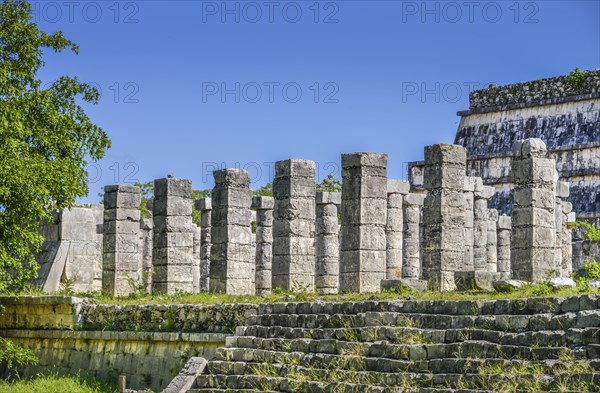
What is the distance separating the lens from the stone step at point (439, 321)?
13.7 metres

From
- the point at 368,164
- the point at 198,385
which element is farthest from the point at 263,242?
the point at 198,385

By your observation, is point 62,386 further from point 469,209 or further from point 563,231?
point 563,231

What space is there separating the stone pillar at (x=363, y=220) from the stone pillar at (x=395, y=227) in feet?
21.5

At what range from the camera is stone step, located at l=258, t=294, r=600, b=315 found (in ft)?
45.8

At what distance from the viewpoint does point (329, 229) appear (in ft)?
86.7

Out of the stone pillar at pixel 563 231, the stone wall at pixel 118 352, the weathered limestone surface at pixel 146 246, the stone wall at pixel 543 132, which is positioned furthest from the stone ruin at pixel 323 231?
the stone wall at pixel 543 132

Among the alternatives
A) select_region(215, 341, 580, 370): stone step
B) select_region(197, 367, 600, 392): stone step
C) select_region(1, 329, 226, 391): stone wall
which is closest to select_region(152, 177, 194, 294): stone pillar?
select_region(1, 329, 226, 391): stone wall

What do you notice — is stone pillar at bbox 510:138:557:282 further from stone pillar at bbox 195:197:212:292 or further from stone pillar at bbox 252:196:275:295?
stone pillar at bbox 195:197:212:292

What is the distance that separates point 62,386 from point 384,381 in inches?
271

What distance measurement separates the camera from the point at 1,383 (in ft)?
70.0

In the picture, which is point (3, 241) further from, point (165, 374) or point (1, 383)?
point (165, 374)

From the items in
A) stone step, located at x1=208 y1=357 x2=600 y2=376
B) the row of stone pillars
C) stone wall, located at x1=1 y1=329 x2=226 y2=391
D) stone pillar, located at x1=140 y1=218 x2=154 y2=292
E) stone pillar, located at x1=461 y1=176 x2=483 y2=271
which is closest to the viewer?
stone step, located at x1=208 y1=357 x2=600 y2=376

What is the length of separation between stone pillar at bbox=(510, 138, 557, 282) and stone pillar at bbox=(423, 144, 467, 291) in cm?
104

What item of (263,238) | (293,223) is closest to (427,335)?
(293,223)
